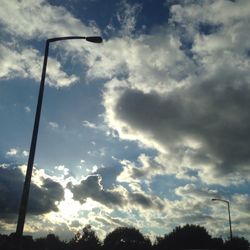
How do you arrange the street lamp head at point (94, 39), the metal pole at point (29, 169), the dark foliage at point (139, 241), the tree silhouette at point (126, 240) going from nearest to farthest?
the metal pole at point (29, 169), the street lamp head at point (94, 39), the dark foliage at point (139, 241), the tree silhouette at point (126, 240)

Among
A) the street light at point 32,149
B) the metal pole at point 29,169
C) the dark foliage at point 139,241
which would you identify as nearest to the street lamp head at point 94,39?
the street light at point 32,149

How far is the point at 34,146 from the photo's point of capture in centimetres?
1156

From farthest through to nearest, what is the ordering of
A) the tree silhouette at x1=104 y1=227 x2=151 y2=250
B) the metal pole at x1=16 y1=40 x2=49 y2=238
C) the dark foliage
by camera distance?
the tree silhouette at x1=104 y1=227 x2=151 y2=250
the dark foliage
the metal pole at x1=16 y1=40 x2=49 y2=238

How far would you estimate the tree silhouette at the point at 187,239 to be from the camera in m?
99.0

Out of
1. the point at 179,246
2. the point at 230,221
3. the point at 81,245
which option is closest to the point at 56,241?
the point at 81,245

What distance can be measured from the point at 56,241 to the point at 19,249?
148 m

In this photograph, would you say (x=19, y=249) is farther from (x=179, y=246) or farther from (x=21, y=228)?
(x=179, y=246)

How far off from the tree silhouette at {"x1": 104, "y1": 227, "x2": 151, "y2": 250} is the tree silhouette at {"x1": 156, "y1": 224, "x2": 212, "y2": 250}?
14.7 metres

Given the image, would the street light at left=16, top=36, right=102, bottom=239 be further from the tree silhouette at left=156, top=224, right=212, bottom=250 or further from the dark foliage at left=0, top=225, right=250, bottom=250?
the tree silhouette at left=156, top=224, right=212, bottom=250

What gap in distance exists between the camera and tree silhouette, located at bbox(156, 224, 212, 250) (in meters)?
99.0

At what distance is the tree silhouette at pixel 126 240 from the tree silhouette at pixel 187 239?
48.1ft

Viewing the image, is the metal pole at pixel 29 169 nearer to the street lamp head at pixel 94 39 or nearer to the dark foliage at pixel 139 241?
the street lamp head at pixel 94 39

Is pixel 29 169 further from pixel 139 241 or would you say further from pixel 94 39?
pixel 139 241

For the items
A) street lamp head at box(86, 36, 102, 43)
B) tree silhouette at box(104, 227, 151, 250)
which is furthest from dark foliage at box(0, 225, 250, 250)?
street lamp head at box(86, 36, 102, 43)
